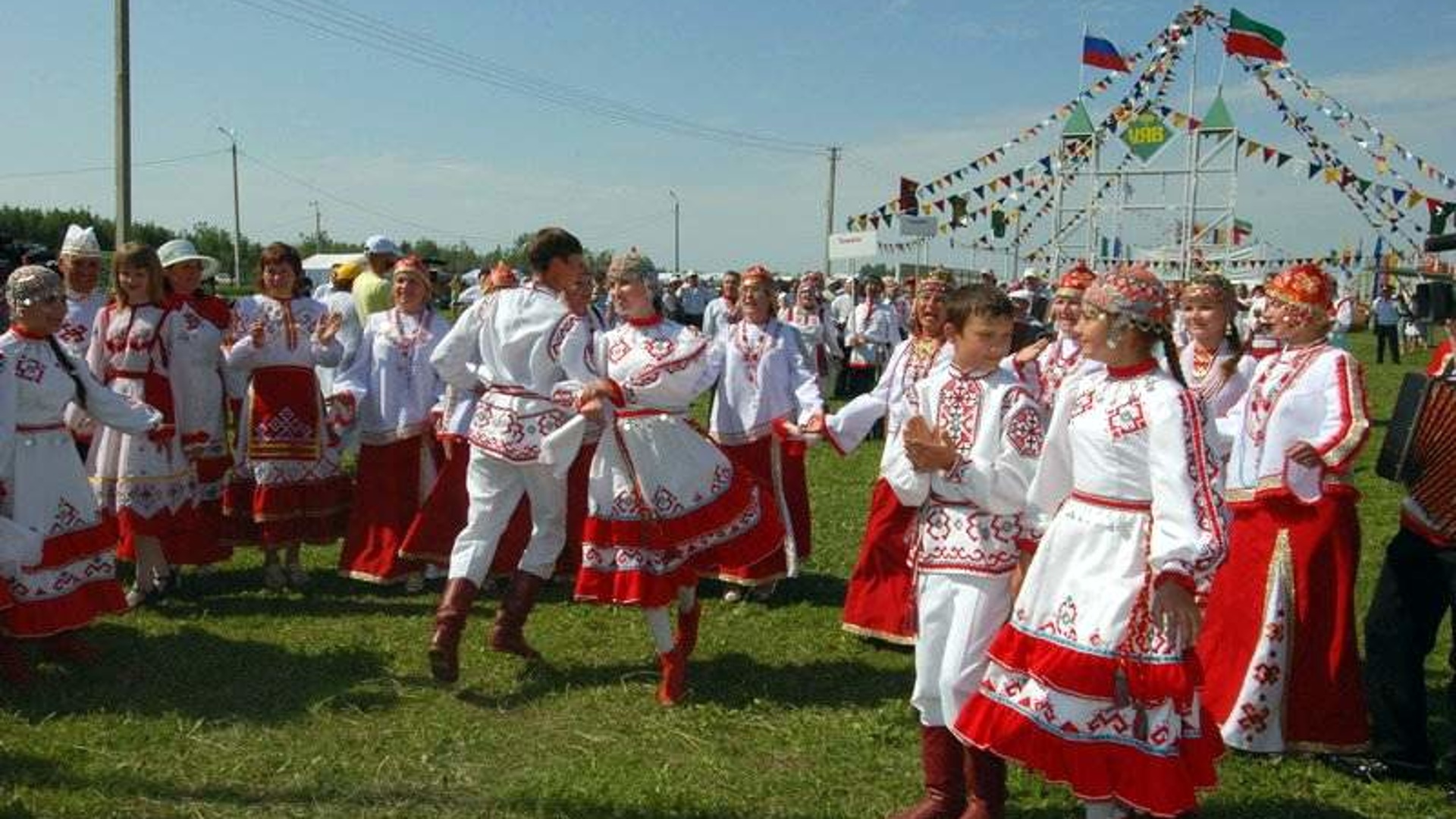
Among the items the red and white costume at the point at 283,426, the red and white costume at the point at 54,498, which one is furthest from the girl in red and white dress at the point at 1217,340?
the red and white costume at the point at 54,498

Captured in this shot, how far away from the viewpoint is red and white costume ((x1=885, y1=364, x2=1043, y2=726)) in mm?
3629

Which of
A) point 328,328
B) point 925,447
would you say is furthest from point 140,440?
point 925,447

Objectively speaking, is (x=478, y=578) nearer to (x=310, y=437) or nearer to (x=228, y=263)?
(x=310, y=437)

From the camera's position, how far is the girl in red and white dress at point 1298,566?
4.37 metres

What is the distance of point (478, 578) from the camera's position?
5.18m

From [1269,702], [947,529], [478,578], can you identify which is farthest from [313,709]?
[1269,702]

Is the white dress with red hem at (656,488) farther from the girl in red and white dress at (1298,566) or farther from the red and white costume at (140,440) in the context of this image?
the red and white costume at (140,440)

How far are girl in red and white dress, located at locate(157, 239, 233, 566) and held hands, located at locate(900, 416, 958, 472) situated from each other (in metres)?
4.46

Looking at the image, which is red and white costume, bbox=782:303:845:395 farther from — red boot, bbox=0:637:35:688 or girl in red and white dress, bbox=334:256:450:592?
red boot, bbox=0:637:35:688

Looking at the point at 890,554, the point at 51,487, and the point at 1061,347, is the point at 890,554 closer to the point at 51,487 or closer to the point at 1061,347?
the point at 1061,347

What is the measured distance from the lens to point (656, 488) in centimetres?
501

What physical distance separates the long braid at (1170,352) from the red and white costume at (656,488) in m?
2.10

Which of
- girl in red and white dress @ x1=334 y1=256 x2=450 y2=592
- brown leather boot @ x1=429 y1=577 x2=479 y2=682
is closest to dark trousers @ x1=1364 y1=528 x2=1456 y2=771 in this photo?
brown leather boot @ x1=429 y1=577 x2=479 y2=682

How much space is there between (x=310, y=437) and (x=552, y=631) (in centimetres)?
195
